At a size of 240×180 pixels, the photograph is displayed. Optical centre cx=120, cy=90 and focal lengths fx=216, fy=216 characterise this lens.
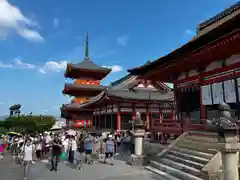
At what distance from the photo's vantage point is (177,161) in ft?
33.3

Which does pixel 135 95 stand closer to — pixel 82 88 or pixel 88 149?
pixel 88 149

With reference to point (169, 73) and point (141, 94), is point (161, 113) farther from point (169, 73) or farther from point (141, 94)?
point (169, 73)

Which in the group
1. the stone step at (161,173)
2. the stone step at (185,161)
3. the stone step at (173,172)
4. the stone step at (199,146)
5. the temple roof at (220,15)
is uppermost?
the temple roof at (220,15)

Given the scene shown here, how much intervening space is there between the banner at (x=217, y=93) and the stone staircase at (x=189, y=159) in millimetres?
2487

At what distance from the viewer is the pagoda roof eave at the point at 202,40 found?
9.03 metres

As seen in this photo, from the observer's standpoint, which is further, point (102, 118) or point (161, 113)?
point (102, 118)

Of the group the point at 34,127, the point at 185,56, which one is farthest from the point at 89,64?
the point at 185,56

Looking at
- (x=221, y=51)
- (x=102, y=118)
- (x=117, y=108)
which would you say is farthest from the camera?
(x=102, y=118)

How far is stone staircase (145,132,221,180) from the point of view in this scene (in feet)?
26.8

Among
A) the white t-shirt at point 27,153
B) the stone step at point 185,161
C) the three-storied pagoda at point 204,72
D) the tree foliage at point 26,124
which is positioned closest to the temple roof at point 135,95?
the three-storied pagoda at point 204,72

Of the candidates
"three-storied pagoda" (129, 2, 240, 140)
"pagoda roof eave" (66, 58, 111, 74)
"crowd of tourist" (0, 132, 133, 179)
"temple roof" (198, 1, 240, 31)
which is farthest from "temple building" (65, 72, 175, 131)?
"pagoda roof eave" (66, 58, 111, 74)

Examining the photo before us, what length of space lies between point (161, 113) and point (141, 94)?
3.24 metres

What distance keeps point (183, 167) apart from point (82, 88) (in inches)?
1225

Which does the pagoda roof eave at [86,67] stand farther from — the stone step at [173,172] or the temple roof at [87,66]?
the stone step at [173,172]
